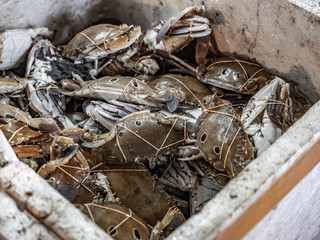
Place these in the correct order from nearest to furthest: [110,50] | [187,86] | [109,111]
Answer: [109,111] < [187,86] < [110,50]

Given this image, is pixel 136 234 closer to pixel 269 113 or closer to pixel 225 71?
Answer: pixel 269 113

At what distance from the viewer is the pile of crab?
2670 mm

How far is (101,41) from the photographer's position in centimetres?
344

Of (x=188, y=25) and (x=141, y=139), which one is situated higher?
(x=188, y=25)

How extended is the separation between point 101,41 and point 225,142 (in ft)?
4.54

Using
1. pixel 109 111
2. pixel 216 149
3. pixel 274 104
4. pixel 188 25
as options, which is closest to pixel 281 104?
pixel 274 104

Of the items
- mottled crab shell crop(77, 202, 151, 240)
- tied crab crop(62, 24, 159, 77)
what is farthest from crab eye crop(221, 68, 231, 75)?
mottled crab shell crop(77, 202, 151, 240)

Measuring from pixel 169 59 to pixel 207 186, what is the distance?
105 centimetres

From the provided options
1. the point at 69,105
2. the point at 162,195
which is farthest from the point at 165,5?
the point at 162,195

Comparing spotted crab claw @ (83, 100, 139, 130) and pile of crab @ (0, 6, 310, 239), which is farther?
Answer: spotted crab claw @ (83, 100, 139, 130)

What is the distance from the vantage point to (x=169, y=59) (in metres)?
3.41

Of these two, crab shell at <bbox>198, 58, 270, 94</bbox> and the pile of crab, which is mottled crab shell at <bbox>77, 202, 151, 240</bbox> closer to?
the pile of crab

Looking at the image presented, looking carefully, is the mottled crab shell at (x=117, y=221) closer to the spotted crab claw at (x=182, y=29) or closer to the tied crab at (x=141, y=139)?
the tied crab at (x=141, y=139)

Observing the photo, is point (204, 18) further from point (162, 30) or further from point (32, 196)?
point (32, 196)
